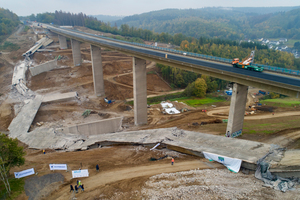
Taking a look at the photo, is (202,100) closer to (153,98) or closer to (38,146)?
(153,98)

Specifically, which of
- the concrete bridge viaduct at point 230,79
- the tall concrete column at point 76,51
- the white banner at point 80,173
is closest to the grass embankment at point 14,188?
the white banner at point 80,173

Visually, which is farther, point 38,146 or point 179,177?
point 38,146

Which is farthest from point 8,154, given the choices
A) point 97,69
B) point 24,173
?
point 97,69

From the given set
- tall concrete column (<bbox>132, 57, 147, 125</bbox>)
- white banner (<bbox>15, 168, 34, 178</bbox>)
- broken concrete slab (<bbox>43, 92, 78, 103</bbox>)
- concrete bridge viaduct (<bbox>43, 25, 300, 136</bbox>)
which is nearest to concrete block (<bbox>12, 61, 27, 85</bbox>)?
broken concrete slab (<bbox>43, 92, 78, 103</bbox>)

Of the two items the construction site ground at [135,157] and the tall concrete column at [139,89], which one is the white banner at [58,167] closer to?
the construction site ground at [135,157]

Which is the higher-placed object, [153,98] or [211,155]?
[211,155]

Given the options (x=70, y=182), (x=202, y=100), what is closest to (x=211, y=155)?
(x=70, y=182)
